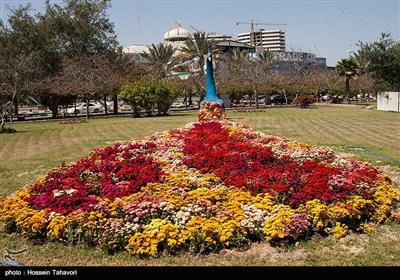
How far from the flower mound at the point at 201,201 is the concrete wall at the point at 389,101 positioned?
2948cm

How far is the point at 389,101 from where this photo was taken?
38.2 metres

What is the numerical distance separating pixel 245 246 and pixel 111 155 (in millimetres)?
6013

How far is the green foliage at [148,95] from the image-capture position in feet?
124

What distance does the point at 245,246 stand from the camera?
6758 mm

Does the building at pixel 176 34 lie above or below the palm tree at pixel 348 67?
above

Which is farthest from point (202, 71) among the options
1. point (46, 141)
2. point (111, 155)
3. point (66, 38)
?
point (111, 155)

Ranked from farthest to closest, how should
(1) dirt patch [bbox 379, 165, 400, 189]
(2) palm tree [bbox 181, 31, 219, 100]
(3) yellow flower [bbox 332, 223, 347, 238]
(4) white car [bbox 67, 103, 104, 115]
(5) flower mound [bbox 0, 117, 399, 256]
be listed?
(4) white car [bbox 67, 103, 104, 115]
(2) palm tree [bbox 181, 31, 219, 100]
(1) dirt patch [bbox 379, 165, 400, 189]
(3) yellow flower [bbox 332, 223, 347, 238]
(5) flower mound [bbox 0, 117, 399, 256]

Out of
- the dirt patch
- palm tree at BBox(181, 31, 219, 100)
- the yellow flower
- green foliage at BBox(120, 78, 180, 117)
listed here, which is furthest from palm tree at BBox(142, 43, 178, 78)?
the yellow flower

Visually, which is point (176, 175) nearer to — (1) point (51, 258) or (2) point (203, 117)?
(1) point (51, 258)

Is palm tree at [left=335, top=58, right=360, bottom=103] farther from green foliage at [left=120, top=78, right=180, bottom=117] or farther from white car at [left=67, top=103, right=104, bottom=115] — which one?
white car at [left=67, top=103, right=104, bottom=115]

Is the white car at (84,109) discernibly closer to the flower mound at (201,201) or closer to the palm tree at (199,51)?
the palm tree at (199,51)

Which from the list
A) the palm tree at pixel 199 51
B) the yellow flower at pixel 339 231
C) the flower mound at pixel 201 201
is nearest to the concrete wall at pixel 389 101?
the palm tree at pixel 199 51

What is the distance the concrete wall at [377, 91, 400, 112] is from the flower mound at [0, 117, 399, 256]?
29478 millimetres

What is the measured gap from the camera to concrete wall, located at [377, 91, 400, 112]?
36938 mm
